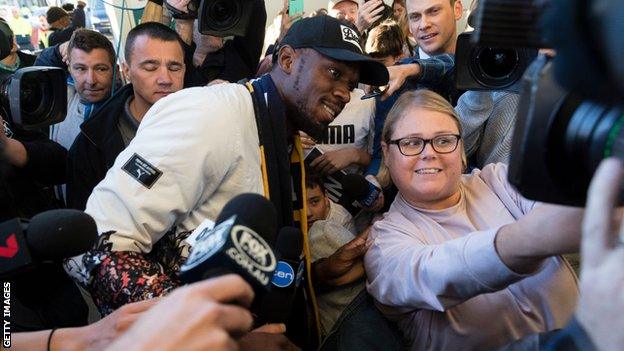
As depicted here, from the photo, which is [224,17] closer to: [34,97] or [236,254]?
[34,97]

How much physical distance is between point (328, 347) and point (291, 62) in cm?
86

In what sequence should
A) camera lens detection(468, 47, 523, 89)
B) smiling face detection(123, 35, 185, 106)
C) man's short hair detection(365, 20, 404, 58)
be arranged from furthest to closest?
man's short hair detection(365, 20, 404, 58) → smiling face detection(123, 35, 185, 106) → camera lens detection(468, 47, 523, 89)

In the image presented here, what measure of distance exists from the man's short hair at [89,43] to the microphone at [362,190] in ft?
4.84

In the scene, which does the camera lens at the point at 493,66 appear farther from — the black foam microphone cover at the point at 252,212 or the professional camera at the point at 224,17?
the black foam microphone cover at the point at 252,212

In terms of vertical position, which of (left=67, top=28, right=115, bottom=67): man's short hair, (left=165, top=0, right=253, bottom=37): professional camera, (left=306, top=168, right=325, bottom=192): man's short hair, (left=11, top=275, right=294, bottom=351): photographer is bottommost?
(left=306, top=168, right=325, bottom=192): man's short hair

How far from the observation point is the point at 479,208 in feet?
5.39

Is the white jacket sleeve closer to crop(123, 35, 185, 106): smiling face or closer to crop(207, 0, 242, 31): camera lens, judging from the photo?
crop(123, 35, 185, 106): smiling face

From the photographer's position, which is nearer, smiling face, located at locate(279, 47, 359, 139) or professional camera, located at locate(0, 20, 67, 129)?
smiling face, located at locate(279, 47, 359, 139)

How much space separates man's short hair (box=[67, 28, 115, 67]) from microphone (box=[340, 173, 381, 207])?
58.1 inches

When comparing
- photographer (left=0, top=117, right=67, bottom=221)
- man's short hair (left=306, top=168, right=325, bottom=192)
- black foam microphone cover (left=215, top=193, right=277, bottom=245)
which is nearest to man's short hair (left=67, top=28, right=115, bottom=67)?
photographer (left=0, top=117, right=67, bottom=221)

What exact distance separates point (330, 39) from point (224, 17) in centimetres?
84

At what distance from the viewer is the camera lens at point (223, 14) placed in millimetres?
2291

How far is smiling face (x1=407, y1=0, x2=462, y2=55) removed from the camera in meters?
2.50

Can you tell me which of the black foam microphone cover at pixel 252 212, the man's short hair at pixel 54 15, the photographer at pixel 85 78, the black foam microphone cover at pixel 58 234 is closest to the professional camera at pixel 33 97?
the photographer at pixel 85 78
